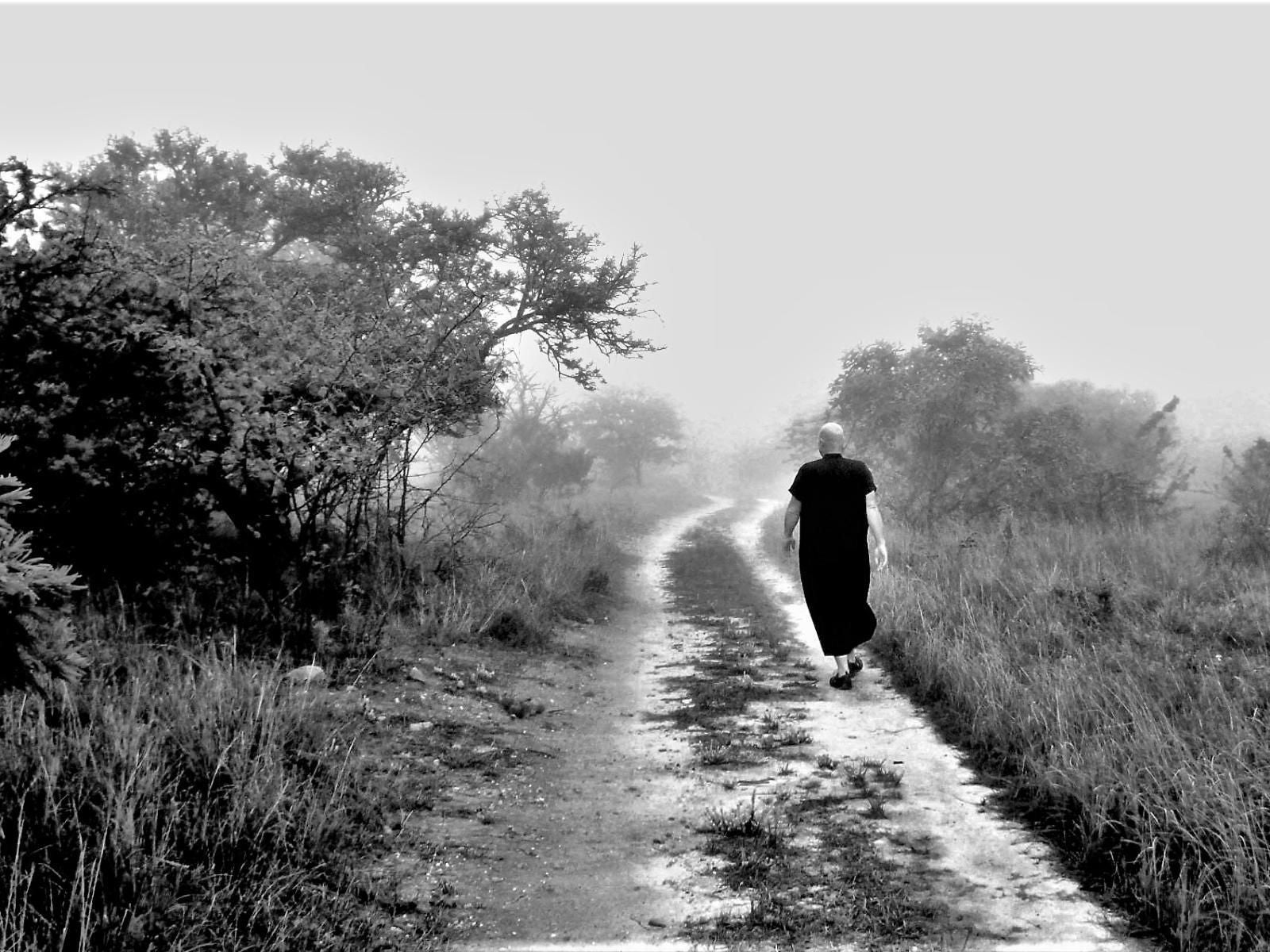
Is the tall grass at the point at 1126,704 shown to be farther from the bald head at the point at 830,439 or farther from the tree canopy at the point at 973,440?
the tree canopy at the point at 973,440

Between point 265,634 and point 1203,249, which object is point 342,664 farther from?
point 1203,249

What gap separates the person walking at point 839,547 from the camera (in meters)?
7.11

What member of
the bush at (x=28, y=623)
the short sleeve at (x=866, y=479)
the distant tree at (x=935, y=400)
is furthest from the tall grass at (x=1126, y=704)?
the distant tree at (x=935, y=400)

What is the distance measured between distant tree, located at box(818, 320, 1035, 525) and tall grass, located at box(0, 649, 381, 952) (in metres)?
17.5

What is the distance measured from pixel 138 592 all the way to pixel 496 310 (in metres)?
13.5

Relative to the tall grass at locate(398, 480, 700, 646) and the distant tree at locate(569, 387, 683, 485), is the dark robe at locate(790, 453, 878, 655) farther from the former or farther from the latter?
the distant tree at locate(569, 387, 683, 485)

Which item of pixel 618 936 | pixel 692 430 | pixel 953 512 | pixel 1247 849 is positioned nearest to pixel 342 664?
pixel 618 936

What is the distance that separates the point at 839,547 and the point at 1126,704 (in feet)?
8.91

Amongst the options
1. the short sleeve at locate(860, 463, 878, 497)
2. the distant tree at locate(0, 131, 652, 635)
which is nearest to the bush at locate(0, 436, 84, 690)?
the distant tree at locate(0, 131, 652, 635)

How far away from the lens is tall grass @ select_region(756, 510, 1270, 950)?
3254 millimetres

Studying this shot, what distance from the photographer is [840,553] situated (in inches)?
281

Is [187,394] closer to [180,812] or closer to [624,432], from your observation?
[180,812]

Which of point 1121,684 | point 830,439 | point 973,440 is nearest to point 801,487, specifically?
point 830,439

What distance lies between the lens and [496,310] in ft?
61.3
